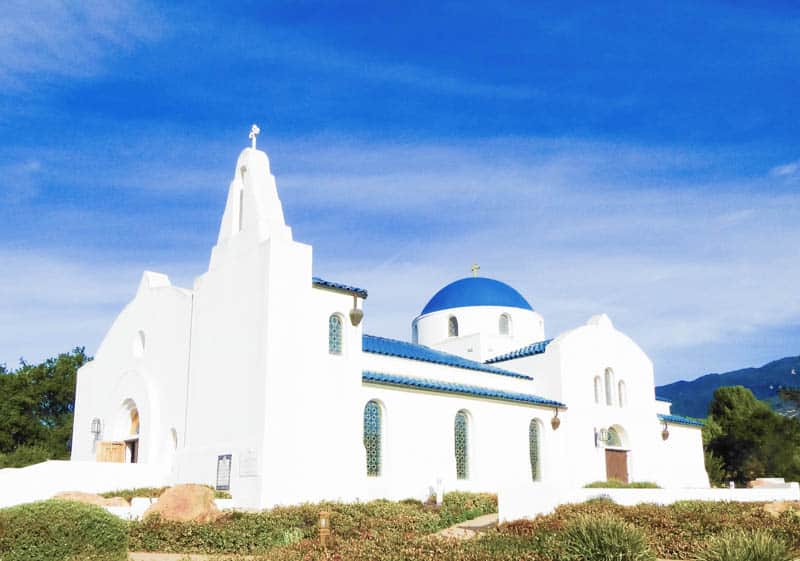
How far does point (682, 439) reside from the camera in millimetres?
36750

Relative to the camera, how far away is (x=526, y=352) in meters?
33.6

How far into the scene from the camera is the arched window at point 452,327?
127 ft

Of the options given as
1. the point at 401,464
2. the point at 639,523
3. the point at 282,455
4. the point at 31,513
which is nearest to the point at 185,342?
the point at 282,455

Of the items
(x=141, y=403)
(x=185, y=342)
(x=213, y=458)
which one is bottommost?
(x=213, y=458)

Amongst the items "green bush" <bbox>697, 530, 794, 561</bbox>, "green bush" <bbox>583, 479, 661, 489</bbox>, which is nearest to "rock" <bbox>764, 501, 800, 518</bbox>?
"green bush" <bbox>697, 530, 794, 561</bbox>

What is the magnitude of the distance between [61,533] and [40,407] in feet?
103

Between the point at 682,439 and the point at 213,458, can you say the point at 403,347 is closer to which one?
the point at 213,458

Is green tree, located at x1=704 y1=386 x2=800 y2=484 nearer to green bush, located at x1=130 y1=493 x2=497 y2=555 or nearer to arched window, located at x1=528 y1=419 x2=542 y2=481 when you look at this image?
arched window, located at x1=528 y1=419 x2=542 y2=481

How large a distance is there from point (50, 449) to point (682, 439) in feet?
99.6

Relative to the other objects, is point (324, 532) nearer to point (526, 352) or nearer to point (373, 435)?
point (373, 435)

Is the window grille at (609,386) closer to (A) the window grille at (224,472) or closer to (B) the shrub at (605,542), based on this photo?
(A) the window grille at (224,472)

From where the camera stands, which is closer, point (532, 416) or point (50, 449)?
point (532, 416)

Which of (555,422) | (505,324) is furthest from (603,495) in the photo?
(505,324)

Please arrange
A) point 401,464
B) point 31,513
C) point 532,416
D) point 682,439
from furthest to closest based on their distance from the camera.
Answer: point 682,439 < point 532,416 < point 401,464 < point 31,513
